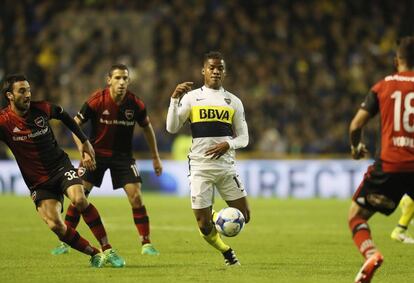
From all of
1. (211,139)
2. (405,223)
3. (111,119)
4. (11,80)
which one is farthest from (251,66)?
(11,80)

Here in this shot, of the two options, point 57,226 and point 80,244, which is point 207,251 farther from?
point 57,226

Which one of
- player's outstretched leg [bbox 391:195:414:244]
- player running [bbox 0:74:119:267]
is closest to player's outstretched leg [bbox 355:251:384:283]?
player running [bbox 0:74:119:267]

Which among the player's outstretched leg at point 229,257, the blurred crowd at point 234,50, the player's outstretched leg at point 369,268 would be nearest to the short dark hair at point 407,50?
the player's outstretched leg at point 369,268

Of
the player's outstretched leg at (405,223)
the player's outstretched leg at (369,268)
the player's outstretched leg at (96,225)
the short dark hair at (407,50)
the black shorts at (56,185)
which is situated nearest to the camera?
the player's outstretched leg at (369,268)

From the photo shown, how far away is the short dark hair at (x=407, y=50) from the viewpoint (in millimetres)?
7805

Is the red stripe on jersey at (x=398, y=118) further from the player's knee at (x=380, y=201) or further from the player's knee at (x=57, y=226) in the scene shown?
the player's knee at (x=57, y=226)

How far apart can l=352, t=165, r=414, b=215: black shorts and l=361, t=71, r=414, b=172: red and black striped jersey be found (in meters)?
0.07

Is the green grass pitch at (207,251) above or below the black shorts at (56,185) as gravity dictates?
below

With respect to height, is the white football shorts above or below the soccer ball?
above

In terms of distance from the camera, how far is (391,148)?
7938mm

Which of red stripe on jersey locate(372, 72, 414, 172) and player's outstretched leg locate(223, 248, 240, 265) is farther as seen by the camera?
player's outstretched leg locate(223, 248, 240, 265)

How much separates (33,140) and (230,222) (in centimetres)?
221

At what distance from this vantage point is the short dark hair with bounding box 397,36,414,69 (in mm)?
7805

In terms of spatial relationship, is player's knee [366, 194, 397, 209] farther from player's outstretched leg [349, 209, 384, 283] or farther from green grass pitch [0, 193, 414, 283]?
green grass pitch [0, 193, 414, 283]
